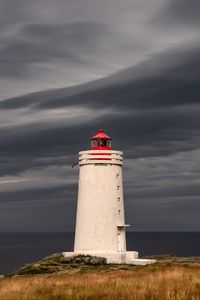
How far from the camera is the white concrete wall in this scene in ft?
137

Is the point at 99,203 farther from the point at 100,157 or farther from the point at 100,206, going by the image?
the point at 100,157

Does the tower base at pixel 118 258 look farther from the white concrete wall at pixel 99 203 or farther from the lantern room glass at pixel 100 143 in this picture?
the lantern room glass at pixel 100 143

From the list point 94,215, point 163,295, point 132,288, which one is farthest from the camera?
point 94,215

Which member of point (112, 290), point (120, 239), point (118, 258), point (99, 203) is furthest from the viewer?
point (120, 239)

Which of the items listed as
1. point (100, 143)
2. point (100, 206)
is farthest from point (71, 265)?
point (100, 143)

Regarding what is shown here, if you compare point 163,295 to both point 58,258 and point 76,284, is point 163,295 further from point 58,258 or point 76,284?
point 58,258

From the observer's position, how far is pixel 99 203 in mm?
41781

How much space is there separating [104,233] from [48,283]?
2066cm

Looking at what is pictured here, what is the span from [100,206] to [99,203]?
22 cm

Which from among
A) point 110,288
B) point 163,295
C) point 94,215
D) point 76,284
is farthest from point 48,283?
point 94,215

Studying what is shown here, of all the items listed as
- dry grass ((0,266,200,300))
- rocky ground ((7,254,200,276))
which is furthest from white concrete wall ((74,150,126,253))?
dry grass ((0,266,200,300))

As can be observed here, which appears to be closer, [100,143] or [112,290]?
[112,290]

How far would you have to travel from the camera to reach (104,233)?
41906 mm

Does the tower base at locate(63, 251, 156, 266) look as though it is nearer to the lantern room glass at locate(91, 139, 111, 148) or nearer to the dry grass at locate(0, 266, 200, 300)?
the lantern room glass at locate(91, 139, 111, 148)
